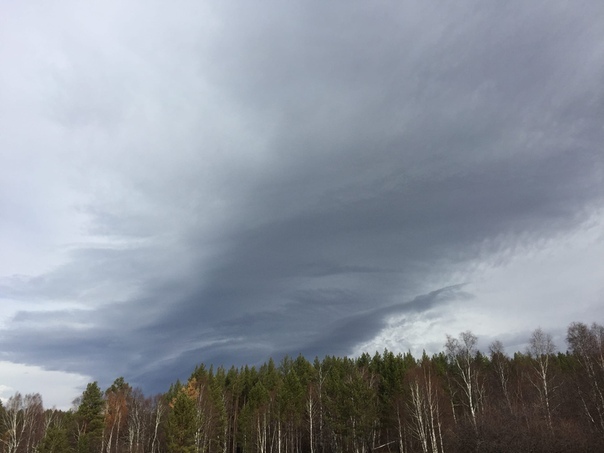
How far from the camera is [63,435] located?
72.5 metres

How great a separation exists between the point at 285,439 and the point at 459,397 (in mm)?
39130

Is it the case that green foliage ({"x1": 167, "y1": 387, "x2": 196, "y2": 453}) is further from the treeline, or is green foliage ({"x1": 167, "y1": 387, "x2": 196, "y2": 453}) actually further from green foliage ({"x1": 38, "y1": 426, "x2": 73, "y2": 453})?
green foliage ({"x1": 38, "y1": 426, "x2": 73, "y2": 453})

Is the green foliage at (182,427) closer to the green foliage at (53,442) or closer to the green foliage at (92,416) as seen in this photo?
the green foliage at (53,442)

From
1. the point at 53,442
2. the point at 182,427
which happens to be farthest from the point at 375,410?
the point at 53,442

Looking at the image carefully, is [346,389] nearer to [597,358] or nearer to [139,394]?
[597,358]

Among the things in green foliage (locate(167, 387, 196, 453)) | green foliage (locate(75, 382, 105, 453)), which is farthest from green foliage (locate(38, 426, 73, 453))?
green foliage (locate(167, 387, 196, 453))

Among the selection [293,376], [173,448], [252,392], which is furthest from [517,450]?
[252,392]

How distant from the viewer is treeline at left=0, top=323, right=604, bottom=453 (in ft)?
176

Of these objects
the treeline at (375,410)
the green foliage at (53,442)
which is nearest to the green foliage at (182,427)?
the treeline at (375,410)

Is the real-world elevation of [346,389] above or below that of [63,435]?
above

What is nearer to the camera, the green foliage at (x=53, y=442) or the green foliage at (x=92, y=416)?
the green foliage at (x=53, y=442)

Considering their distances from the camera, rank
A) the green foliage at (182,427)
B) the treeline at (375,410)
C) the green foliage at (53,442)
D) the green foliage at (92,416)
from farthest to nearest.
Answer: the green foliage at (92,416), the green foliage at (53,442), the green foliage at (182,427), the treeline at (375,410)

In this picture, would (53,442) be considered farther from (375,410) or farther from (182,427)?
(375,410)

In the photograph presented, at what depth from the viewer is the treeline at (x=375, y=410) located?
53781 mm
